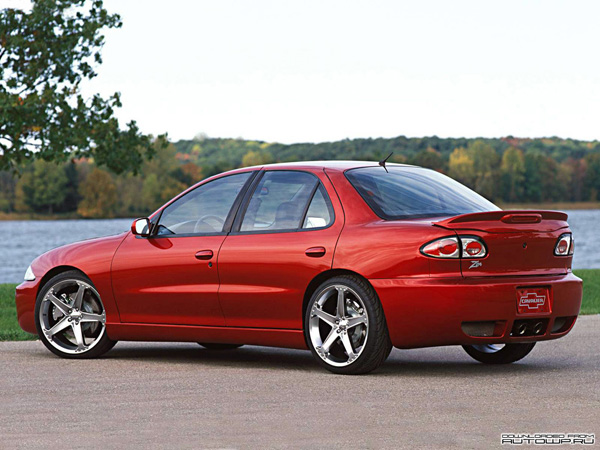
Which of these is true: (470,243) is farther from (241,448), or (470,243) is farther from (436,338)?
(241,448)

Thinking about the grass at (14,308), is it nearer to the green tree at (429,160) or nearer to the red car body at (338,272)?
the red car body at (338,272)

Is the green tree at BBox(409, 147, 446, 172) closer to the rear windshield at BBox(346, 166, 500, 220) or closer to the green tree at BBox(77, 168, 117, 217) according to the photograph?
the green tree at BBox(77, 168, 117, 217)

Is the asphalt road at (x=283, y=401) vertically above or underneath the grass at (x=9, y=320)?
above

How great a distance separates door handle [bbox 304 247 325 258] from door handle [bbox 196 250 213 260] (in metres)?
0.91

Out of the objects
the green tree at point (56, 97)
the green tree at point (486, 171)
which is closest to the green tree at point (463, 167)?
the green tree at point (486, 171)

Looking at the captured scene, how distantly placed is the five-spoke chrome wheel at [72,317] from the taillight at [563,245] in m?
3.72

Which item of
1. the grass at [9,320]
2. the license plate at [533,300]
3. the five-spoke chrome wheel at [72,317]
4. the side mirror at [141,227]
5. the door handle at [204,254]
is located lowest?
the grass at [9,320]

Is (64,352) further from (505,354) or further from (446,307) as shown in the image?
(505,354)

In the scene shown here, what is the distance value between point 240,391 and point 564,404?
2043 mm

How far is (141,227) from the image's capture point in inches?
350

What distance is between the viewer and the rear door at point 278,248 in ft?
26.2

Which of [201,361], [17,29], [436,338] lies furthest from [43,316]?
[17,29]

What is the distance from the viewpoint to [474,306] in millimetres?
7469

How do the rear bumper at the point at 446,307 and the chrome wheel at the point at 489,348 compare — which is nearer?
the rear bumper at the point at 446,307
